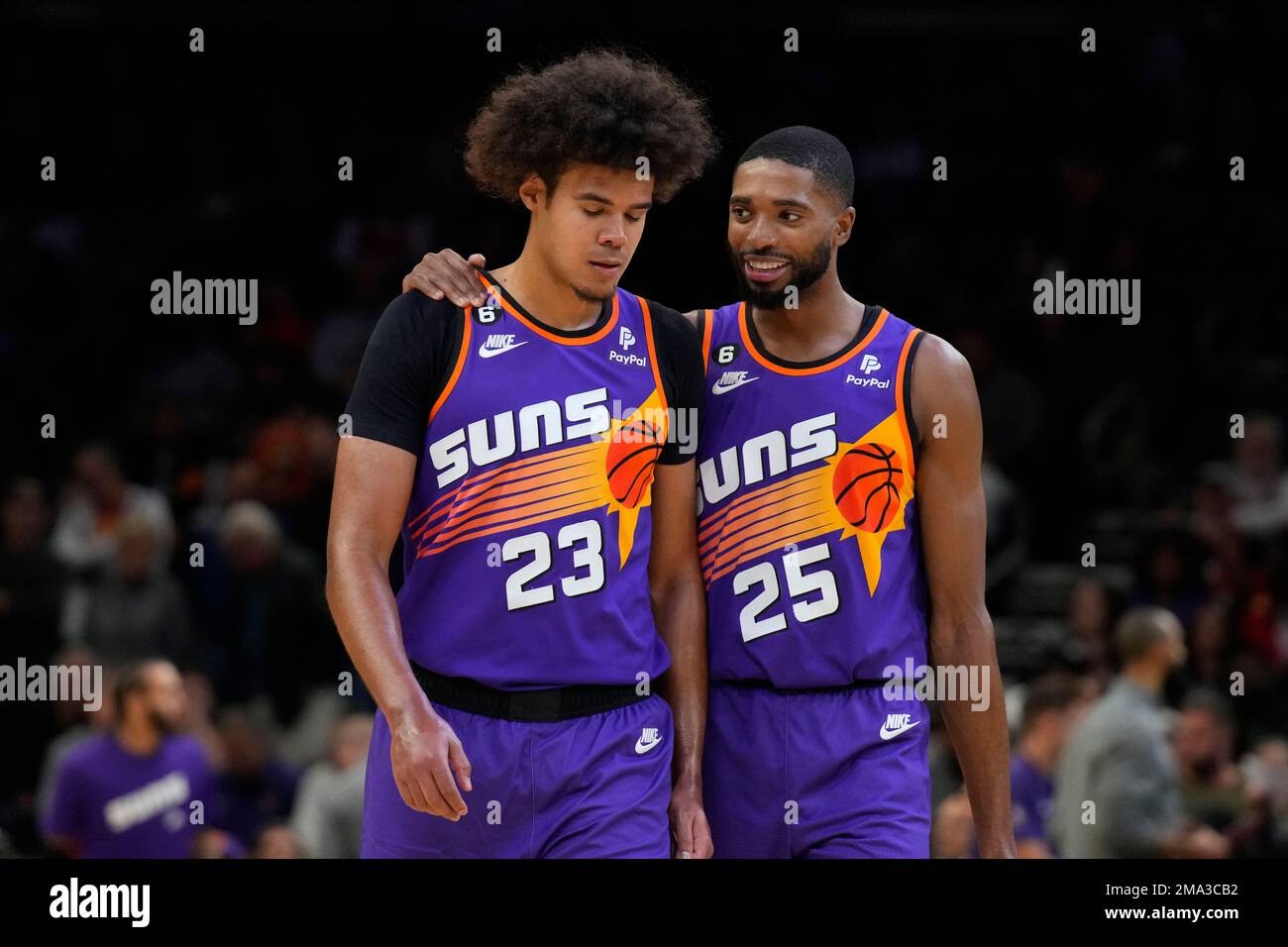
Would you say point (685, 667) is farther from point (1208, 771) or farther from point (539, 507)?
point (1208, 771)

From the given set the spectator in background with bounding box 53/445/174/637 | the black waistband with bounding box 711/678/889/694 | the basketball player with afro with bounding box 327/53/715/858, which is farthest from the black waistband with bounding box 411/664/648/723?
the spectator in background with bounding box 53/445/174/637

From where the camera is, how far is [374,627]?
3754mm

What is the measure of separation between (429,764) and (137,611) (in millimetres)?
5951

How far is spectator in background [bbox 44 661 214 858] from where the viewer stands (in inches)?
311

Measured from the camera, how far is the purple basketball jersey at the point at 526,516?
3963 mm

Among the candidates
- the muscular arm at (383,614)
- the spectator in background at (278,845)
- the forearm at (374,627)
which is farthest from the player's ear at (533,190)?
the spectator in background at (278,845)

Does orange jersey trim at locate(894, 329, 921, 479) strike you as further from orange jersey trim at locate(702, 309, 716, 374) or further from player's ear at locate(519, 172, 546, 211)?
player's ear at locate(519, 172, 546, 211)

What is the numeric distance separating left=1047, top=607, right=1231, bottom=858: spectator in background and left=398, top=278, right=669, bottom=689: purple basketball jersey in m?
4.07

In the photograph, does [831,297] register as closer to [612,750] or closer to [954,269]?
[612,750]

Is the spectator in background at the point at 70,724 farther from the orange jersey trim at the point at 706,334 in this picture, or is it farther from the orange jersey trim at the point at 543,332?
the orange jersey trim at the point at 543,332

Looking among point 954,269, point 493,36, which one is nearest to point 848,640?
point 493,36

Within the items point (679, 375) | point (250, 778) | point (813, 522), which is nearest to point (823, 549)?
point (813, 522)

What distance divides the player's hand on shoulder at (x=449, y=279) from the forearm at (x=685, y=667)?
2.64ft

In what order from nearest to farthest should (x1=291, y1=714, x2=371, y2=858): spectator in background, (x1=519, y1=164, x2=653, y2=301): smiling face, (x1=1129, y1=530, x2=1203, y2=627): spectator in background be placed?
(x1=519, y1=164, x2=653, y2=301): smiling face, (x1=291, y1=714, x2=371, y2=858): spectator in background, (x1=1129, y1=530, x2=1203, y2=627): spectator in background
